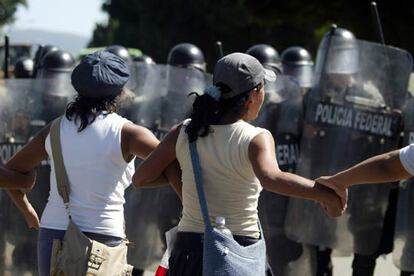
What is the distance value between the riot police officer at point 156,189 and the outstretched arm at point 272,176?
2.82 m

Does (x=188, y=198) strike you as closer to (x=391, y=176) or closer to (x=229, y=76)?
(x=229, y=76)

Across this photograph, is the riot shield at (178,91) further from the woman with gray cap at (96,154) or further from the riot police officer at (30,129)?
the woman with gray cap at (96,154)

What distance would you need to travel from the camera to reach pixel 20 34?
40.4m

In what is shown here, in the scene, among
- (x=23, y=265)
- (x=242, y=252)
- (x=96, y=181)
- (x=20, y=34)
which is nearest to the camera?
(x=242, y=252)

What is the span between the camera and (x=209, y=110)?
3.71m

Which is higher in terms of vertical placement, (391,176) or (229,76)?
(229,76)

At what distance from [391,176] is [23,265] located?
332 cm

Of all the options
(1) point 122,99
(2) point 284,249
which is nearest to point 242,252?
(1) point 122,99

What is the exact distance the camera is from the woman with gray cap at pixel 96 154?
159 inches

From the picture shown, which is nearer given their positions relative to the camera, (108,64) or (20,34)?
(108,64)

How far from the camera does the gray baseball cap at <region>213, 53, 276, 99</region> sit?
12.2ft

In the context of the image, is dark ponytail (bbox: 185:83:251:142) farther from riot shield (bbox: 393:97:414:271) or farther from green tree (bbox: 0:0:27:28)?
green tree (bbox: 0:0:27:28)

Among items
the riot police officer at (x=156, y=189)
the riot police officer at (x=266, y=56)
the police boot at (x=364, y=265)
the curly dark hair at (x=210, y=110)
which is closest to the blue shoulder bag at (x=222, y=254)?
the curly dark hair at (x=210, y=110)

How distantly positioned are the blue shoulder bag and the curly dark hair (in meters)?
0.16
